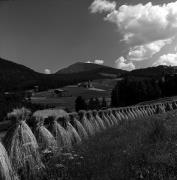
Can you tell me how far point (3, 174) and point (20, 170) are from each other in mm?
1051

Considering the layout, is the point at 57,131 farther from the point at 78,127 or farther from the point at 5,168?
the point at 5,168

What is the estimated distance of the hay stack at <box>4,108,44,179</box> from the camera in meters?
6.60

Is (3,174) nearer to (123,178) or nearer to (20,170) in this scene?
(20,170)

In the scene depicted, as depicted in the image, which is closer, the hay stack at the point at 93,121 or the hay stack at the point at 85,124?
the hay stack at the point at 85,124

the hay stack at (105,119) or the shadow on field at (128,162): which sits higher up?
the hay stack at (105,119)

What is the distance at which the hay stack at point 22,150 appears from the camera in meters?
6.60

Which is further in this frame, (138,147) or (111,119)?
(111,119)

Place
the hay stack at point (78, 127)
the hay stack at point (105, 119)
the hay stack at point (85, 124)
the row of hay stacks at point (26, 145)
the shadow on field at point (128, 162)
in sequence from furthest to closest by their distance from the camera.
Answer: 1. the hay stack at point (105, 119)
2. the hay stack at point (85, 124)
3. the hay stack at point (78, 127)
4. the shadow on field at point (128, 162)
5. the row of hay stacks at point (26, 145)

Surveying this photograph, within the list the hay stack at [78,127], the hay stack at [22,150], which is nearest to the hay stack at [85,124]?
the hay stack at [78,127]

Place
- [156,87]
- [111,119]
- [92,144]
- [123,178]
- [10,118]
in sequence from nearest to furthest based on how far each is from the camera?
[123,178] → [10,118] → [92,144] → [111,119] → [156,87]

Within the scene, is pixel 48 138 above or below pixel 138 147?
above

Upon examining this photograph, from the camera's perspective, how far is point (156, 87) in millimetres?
107062

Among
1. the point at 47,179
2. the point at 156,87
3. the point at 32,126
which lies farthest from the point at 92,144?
the point at 156,87

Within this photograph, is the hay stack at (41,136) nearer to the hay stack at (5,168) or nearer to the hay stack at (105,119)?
the hay stack at (5,168)
